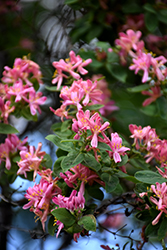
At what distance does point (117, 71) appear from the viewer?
2092mm

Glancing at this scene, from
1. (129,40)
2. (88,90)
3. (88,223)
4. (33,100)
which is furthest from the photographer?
(129,40)

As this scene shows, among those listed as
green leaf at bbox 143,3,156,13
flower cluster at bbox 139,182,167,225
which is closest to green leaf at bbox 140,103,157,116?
green leaf at bbox 143,3,156,13

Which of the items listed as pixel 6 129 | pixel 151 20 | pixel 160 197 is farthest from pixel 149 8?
pixel 160 197

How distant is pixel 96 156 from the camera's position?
1.18 m

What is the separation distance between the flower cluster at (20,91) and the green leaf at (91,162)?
0.56 m

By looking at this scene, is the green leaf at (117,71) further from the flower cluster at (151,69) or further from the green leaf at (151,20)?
the green leaf at (151,20)

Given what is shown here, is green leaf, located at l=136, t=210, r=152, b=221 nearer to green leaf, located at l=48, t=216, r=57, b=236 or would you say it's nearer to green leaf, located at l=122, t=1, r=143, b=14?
green leaf, located at l=48, t=216, r=57, b=236

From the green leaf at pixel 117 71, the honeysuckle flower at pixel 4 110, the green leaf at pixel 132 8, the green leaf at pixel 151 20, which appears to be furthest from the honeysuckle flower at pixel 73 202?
the green leaf at pixel 132 8

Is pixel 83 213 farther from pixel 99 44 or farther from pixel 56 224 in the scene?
pixel 99 44

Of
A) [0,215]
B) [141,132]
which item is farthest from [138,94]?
[0,215]

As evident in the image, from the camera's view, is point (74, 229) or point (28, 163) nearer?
point (74, 229)

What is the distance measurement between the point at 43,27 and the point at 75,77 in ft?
5.64

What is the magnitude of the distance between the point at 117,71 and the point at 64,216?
1.24 m

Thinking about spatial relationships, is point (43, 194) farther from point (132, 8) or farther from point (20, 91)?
point (132, 8)
